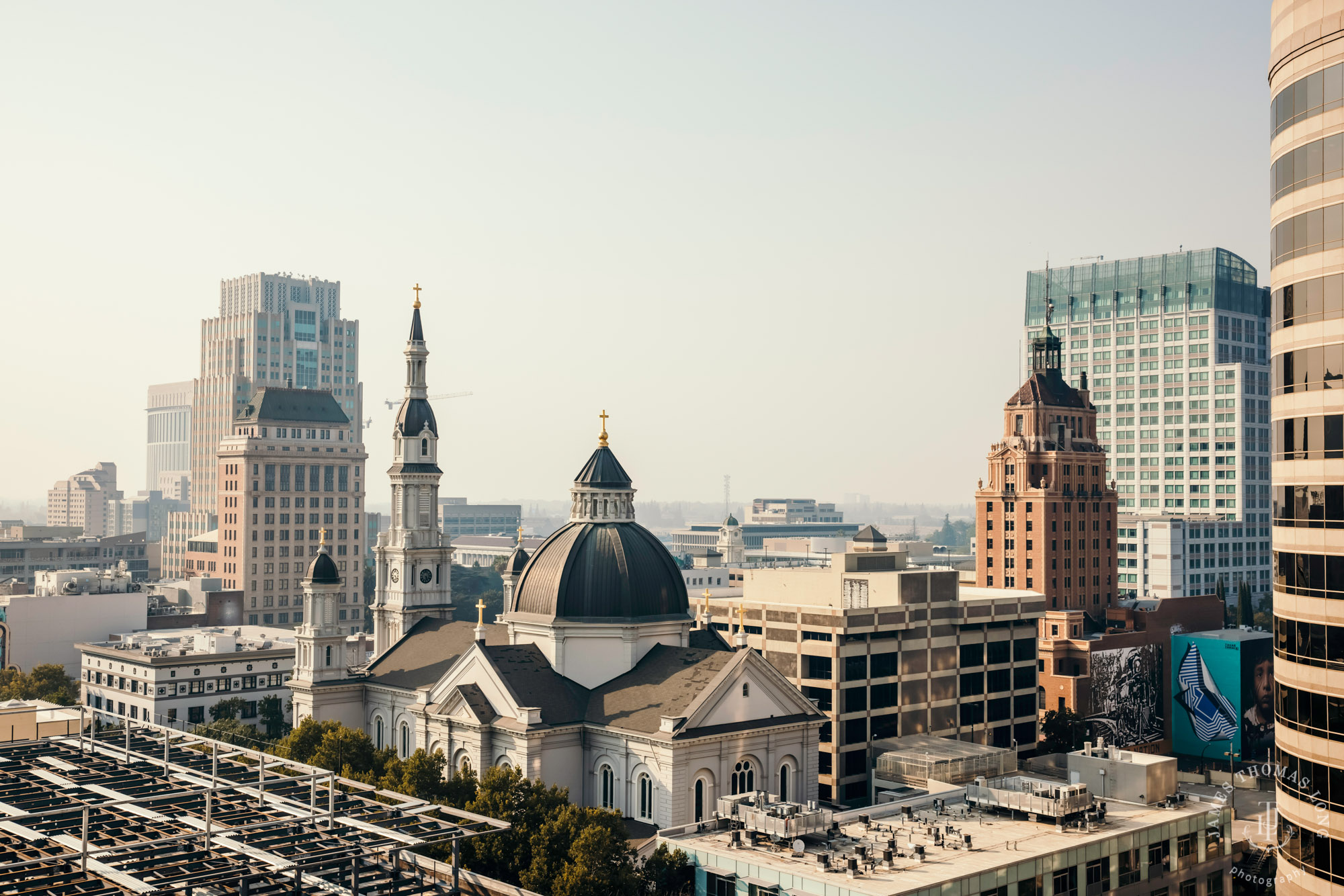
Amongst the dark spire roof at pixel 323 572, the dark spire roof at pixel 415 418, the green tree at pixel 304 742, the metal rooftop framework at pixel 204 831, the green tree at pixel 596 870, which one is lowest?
the green tree at pixel 596 870

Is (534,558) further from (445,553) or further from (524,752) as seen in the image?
(445,553)

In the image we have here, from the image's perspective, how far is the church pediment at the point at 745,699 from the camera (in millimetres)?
83875

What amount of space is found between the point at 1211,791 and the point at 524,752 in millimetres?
49598

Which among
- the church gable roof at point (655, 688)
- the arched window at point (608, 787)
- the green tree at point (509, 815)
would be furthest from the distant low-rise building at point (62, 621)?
the green tree at point (509, 815)

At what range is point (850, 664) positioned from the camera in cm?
10700

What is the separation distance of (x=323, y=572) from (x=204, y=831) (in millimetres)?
56962

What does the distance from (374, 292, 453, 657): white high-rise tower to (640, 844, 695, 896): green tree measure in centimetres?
5221

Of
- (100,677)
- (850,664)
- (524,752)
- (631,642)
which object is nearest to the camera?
(524,752)

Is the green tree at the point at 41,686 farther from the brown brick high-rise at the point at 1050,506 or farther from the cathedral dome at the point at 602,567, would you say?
the brown brick high-rise at the point at 1050,506

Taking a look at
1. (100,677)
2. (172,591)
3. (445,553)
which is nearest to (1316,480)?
(445,553)

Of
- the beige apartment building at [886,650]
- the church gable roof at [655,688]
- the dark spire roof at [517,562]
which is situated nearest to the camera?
the church gable roof at [655,688]

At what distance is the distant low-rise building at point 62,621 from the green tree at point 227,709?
32.3m

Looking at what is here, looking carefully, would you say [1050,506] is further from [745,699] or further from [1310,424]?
[1310,424]

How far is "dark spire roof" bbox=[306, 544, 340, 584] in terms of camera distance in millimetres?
110188
